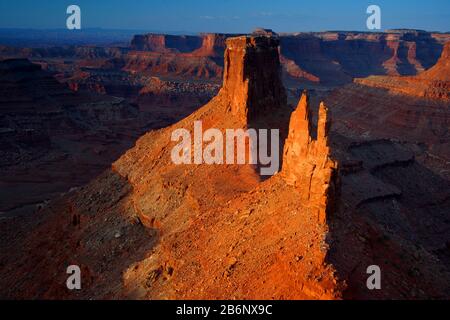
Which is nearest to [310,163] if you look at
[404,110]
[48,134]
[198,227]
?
[198,227]

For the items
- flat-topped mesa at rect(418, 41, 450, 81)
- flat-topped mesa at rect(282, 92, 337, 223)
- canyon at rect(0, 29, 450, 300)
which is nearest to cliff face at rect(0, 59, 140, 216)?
canyon at rect(0, 29, 450, 300)

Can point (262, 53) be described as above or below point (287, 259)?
above

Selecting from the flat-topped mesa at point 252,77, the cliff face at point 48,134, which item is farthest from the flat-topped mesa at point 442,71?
the flat-topped mesa at point 252,77

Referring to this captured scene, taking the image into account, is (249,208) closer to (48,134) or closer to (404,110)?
(404,110)

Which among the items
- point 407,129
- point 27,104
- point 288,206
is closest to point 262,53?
point 288,206

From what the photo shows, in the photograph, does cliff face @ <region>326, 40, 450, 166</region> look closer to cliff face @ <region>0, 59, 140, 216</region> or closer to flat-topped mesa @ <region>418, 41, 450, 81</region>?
flat-topped mesa @ <region>418, 41, 450, 81</region>

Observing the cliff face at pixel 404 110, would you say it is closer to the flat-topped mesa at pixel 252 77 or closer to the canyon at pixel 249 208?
the canyon at pixel 249 208

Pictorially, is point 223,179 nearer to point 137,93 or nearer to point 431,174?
point 431,174
